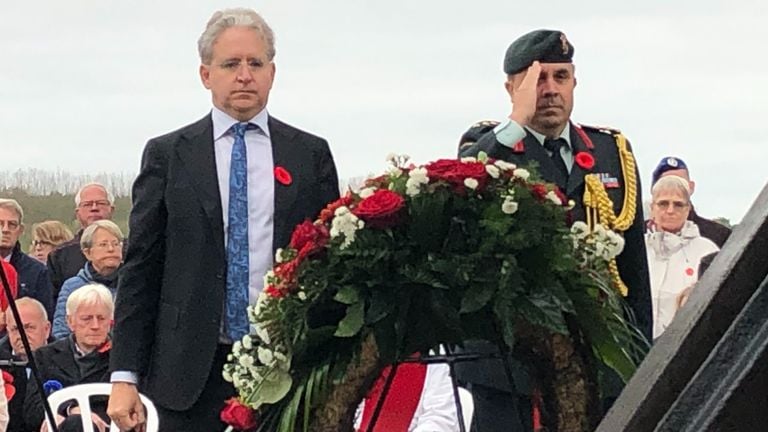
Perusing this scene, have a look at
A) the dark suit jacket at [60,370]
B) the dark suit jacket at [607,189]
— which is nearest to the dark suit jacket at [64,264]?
the dark suit jacket at [60,370]

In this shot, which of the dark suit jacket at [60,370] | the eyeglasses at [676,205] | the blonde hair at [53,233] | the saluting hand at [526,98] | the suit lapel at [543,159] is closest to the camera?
the saluting hand at [526,98]

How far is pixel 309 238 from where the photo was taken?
3.47 metres

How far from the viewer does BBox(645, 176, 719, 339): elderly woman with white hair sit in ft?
25.7

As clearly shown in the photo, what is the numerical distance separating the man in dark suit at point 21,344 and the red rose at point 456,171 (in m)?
4.85

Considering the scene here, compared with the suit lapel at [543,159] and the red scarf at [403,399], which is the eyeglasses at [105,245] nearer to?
the red scarf at [403,399]

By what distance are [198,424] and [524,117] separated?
4.71 ft

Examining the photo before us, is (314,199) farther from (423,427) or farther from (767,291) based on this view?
(767,291)

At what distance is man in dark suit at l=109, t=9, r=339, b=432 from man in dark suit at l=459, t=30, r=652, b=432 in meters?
0.71

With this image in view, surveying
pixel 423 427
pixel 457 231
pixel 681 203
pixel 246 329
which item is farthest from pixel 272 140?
pixel 681 203

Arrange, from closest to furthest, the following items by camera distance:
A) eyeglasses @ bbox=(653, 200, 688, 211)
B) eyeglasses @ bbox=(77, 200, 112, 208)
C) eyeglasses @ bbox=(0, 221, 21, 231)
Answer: eyeglasses @ bbox=(653, 200, 688, 211) < eyeglasses @ bbox=(0, 221, 21, 231) < eyeglasses @ bbox=(77, 200, 112, 208)

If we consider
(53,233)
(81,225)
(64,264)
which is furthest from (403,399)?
(53,233)

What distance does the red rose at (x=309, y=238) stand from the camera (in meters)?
3.45

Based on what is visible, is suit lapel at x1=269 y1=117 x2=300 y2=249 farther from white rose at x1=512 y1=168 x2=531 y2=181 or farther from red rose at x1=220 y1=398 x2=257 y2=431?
white rose at x1=512 y1=168 x2=531 y2=181

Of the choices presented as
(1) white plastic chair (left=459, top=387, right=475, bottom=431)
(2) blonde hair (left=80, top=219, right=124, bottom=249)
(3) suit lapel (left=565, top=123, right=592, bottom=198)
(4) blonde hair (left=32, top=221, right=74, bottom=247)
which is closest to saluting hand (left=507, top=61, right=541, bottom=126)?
(3) suit lapel (left=565, top=123, right=592, bottom=198)
